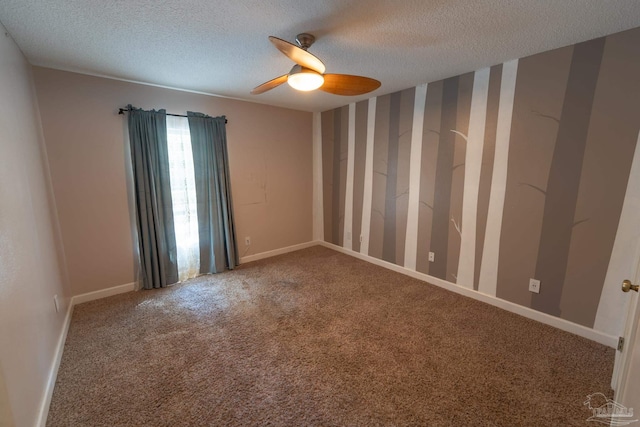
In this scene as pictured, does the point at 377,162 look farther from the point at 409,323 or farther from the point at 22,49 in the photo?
the point at 22,49

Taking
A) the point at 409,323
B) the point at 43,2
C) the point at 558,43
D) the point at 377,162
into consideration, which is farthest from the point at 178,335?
the point at 558,43

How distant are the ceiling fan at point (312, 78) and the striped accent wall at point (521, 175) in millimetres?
1283

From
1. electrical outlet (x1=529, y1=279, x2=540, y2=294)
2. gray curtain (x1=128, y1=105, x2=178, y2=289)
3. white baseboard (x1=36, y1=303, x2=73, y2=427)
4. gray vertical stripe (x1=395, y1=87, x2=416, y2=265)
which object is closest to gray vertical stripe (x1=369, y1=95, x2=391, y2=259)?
gray vertical stripe (x1=395, y1=87, x2=416, y2=265)

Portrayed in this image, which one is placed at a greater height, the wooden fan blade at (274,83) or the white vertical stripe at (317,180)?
the wooden fan blade at (274,83)

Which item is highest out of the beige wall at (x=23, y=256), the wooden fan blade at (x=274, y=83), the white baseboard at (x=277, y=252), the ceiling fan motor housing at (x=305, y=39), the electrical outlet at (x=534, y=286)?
the ceiling fan motor housing at (x=305, y=39)

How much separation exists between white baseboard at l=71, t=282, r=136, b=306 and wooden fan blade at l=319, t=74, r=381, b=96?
9.76ft

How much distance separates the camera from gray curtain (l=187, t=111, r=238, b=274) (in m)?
3.26

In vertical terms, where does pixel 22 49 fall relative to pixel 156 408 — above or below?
above

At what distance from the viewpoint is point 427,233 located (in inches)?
124

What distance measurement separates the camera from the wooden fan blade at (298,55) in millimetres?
1442

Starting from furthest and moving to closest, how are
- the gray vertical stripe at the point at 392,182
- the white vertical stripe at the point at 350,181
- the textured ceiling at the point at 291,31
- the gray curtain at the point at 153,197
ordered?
the white vertical stripe at the point at 350,181 < the gray vertical stripe at the point at 392,182 < the gray curtain at the point at 153,197 < the textured ceiling at the point at 291,31

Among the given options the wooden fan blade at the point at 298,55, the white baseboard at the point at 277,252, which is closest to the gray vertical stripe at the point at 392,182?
the white baseboard at the point at 277,252

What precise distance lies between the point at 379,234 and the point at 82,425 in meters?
3.20

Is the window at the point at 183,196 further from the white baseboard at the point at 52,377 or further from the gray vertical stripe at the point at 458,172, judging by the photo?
the gray vertical stripe at the point at 458,172
